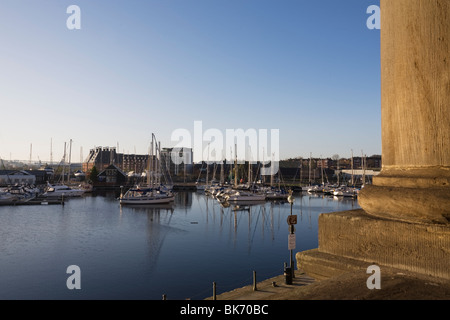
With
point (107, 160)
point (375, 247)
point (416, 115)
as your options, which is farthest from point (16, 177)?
point (416, 115)

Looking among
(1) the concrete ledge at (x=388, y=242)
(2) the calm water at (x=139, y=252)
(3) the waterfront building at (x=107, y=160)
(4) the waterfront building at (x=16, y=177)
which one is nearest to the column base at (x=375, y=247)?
(1) the concrete ledge at (x=388, y=242)

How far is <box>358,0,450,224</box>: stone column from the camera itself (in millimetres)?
2201

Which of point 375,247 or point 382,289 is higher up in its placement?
point 375,247

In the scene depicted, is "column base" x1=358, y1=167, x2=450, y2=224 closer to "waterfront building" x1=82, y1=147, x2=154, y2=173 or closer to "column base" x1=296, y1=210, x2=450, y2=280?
"column base" x1=296, y1=210, x2=450, y2=280

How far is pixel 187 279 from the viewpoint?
872 inches

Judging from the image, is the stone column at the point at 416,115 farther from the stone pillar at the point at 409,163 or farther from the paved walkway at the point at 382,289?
the paved walkway at the point at 382,289

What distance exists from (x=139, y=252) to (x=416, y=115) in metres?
30.2

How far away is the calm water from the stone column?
18028 millimetres

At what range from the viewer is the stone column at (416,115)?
2.20 metres

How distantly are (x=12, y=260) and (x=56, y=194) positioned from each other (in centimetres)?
5902

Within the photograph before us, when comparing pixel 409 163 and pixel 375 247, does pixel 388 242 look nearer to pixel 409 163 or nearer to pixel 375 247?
pixel 375 247

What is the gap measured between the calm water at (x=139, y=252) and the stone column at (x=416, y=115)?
710 inches

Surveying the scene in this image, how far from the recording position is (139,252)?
98.0 feet

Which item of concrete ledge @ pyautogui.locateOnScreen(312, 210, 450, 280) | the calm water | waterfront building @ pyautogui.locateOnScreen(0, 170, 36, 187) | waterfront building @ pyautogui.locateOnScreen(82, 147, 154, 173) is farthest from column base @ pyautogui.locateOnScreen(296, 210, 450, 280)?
waterfront building @ pyautogui.locateOnScreen(82, 147, 154, 173)
